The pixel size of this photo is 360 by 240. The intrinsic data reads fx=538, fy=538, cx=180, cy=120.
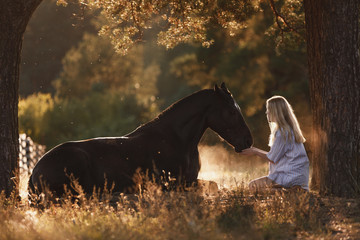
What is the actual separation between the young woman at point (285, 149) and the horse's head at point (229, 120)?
0.37 m

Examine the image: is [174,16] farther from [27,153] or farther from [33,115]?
[33,115]

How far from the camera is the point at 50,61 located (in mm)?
45062

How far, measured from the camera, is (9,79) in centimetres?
880

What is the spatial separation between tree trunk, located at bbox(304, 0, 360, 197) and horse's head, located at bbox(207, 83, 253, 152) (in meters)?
1.30

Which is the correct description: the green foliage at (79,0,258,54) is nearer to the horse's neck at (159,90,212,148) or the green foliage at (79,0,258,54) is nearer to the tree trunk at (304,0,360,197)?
the horse's neck at (159,90,212,148)

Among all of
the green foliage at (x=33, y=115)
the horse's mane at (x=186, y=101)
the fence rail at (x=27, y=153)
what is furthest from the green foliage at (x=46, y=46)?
the horse's mane at (x=186, y=101)

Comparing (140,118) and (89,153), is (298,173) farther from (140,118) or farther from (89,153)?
(140,118)

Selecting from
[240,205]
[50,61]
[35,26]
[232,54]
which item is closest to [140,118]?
[232,54]

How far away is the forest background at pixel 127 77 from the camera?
2359cm

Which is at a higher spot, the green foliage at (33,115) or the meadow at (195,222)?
the green foliage at (33,115)

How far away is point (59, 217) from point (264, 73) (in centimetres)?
1921

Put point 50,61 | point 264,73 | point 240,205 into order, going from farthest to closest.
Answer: point 50,61, point 264,73, point 240,205

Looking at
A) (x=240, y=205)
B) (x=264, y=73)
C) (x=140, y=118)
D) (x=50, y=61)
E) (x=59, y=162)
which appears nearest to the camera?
(x=240, y=205)

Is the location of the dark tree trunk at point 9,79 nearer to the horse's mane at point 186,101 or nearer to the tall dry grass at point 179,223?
the tall dry grass at point 179,223
